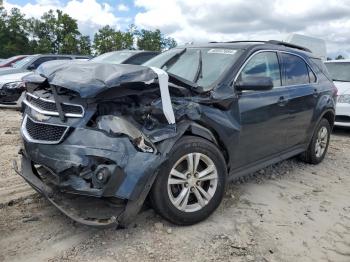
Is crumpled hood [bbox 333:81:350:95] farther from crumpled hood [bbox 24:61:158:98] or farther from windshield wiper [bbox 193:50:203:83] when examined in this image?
crumpled hood [bbox 24:61:158:98]

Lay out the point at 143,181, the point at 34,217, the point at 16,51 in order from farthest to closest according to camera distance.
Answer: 1. the point at 16,51
2. the point at 34,217
3. the point at 143,181

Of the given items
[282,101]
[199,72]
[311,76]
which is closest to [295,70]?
[311,76]

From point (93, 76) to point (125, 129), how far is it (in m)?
0.59

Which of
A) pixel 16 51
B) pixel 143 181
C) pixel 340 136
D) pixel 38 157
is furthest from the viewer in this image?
pixel 16 51

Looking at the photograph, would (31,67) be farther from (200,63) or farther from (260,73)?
(260,73)

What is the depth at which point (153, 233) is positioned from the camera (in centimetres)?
377

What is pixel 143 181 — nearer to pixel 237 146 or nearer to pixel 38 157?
pixel 38 157

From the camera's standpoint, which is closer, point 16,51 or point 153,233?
point 153,233

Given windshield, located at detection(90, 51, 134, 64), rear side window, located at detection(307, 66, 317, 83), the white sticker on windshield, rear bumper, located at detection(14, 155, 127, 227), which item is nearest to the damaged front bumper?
rear bumper, located at detection(14, 155, 127, 227)

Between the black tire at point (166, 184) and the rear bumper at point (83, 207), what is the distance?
1.24ft

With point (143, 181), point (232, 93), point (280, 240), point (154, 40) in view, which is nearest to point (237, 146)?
point (232, 93)

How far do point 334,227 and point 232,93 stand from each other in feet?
5.59

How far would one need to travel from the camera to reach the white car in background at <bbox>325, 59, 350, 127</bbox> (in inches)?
358

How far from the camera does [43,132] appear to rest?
3.75 m
